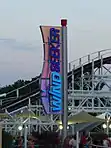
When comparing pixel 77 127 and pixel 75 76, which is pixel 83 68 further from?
pixel 77 127

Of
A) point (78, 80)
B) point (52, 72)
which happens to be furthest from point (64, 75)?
point (78, 80)

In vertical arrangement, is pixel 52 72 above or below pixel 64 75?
above

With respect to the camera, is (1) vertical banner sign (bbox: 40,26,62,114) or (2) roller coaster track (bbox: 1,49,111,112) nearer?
(1) vertical banner sign (bbox: 40,26,62,114)

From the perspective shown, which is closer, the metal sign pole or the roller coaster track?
the metal sign pole

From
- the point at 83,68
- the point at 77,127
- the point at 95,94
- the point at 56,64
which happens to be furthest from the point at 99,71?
the point at 56,64

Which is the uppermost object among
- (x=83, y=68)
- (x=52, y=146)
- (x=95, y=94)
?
(x=83, y=68)

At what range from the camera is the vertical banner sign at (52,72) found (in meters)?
23.5

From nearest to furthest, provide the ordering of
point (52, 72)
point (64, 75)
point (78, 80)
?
1. point (52, 72)
2. point (64, 75)
3. point (78, 80)

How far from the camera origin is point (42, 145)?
2366 cm

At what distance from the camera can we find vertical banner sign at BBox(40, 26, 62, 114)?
23547 millimetres

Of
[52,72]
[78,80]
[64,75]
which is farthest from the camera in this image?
[78,80]

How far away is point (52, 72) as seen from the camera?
23.8m

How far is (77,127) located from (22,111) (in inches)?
183

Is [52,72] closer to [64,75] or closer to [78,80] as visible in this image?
[64,75]
